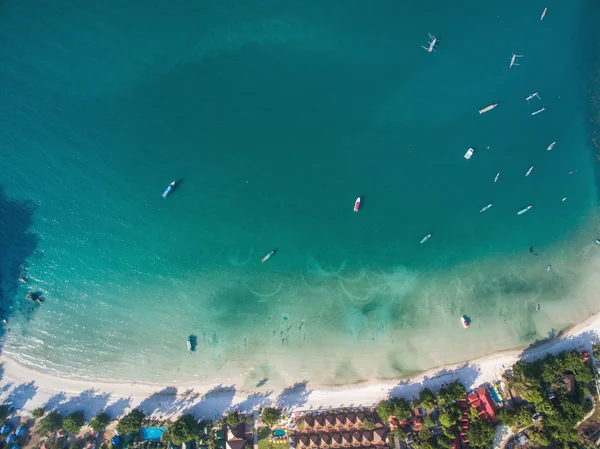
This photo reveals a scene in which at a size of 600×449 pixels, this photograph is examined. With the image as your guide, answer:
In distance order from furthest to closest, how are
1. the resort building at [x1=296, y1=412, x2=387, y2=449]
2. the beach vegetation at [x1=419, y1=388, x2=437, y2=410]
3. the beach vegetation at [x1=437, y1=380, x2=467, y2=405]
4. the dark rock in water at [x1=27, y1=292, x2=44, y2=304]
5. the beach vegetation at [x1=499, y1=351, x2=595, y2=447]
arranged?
the dark rock in water at [x1=27, y1=292, x2=44, y2=304] → the resort building at [x1=296, y1=412, x2=387, y2=449] → the beach vegetation at [x1=437, y1=380, x2=467, y2=405] → the beach vegetation at [x1=419, y1=388, x2=437, y2=410] → the beach vegetation at [x1=499, y1=351, x2=595, y2=447]

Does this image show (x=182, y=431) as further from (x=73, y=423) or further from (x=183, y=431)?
(x=73, y=423)

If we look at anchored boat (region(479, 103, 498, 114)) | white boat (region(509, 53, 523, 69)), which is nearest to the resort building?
anchored boat (region(479, 103, 498, 114))

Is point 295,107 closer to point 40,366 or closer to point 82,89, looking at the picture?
point 82,89

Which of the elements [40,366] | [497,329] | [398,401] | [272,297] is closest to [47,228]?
[40,366]

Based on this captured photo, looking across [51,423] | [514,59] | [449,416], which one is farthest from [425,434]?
[514,59]

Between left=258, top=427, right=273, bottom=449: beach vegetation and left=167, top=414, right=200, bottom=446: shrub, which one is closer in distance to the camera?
left=167, top=414, right=200, bottom=446: shrub

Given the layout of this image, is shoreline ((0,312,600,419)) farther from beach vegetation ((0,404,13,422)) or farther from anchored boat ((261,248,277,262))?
anchored boat ((261,248,277,262))
